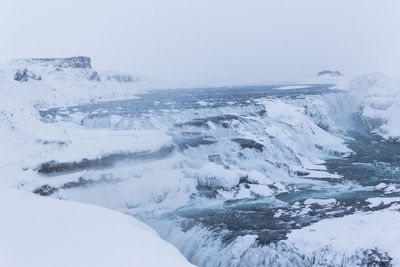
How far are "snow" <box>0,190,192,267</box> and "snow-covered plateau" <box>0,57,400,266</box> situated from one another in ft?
0.11

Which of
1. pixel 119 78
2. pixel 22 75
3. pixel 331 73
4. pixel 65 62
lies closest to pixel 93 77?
pixel 65 62

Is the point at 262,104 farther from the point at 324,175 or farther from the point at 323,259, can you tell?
the point at 323,259

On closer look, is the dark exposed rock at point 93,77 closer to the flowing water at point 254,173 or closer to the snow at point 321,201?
the flowing water at point 254,173

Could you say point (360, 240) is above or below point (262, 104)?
below

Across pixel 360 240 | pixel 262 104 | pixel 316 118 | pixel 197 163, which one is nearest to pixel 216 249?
pixel 360 240

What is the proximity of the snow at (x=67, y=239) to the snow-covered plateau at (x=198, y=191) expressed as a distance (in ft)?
0.11

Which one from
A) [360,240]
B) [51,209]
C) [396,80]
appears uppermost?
[396,80]

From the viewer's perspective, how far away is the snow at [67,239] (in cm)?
684

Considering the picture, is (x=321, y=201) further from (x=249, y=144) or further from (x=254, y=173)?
(x=249, y=144)

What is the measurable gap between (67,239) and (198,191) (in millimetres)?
11746

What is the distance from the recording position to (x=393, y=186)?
1819cm

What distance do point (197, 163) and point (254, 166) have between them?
3.51 metres

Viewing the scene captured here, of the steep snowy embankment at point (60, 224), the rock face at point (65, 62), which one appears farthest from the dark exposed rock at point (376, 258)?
the rock face at point (65, 62)

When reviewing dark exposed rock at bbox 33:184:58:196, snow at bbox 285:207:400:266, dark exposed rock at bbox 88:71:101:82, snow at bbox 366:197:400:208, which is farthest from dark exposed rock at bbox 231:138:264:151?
dark exposed rock at bbox 88:71:101:82
